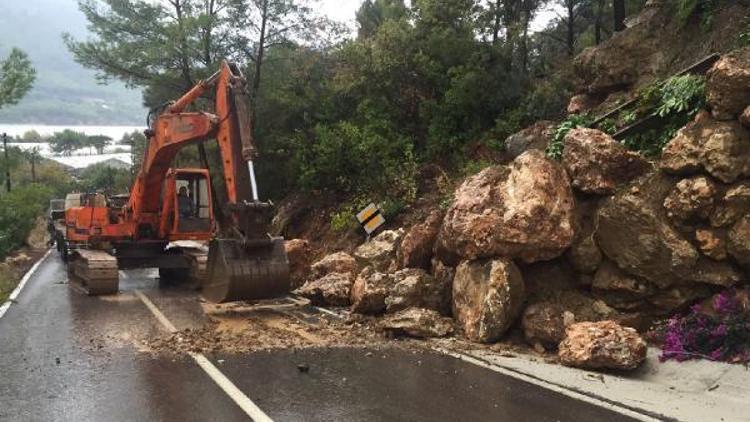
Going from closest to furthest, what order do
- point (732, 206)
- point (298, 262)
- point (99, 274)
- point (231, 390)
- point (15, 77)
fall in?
1. point (231, 390)
2. point (732, 206)
3. point (99, 274)
4. point (298, 262)
5. point (15, 77)

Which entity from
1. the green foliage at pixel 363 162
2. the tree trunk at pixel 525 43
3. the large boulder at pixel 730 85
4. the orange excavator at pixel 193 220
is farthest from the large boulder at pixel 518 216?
the tree trunk at pixel 525 43

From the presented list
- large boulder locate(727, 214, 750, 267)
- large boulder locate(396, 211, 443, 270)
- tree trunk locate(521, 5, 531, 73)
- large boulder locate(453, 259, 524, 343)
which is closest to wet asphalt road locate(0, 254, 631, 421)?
large boulder locate(453, 259, 524, 343)

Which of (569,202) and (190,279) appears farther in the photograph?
(190,279)

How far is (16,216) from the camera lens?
83.1 ft

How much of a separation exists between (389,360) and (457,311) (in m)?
1.86

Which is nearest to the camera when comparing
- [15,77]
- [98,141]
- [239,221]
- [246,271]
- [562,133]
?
[246,271]

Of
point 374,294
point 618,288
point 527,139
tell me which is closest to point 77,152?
point 527,139

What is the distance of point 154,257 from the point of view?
14727 mm

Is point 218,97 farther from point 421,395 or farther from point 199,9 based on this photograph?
point 199,9

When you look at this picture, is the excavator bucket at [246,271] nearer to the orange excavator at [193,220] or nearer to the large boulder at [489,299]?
the orange excavator at [193,220]

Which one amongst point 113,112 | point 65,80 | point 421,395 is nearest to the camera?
point 421,395

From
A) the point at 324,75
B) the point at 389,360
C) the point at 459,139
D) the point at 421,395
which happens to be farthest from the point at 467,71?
the point at 421,395

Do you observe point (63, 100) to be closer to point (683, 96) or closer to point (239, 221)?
point (239, 221)

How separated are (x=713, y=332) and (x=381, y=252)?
22.0ft
